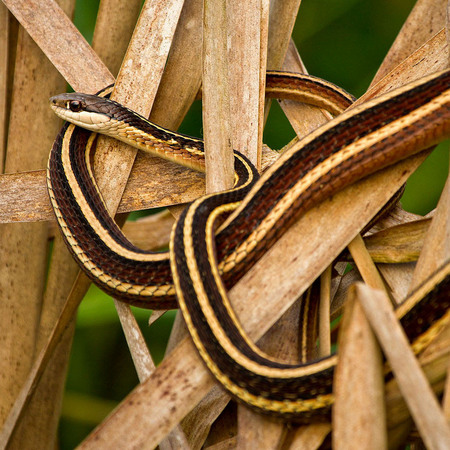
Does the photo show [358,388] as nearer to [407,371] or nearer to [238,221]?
[407,371]

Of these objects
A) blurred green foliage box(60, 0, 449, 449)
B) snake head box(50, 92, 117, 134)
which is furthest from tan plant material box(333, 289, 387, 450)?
blurred green foliage box(60, 0, 449, 449)

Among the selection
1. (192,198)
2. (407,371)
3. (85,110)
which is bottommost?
(407,371)

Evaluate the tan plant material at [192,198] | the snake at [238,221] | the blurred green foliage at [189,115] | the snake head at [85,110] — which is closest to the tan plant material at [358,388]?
the tan plant material at [192,198]

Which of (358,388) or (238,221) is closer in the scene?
(358,388)

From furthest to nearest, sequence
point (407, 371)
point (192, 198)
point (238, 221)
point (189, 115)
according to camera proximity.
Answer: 1. point (189, 115)
2. point (192, 198)
3. point (238, 221)
4. point (407, 371)

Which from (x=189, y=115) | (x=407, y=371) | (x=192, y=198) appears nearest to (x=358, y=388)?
(x=407, y=371)
